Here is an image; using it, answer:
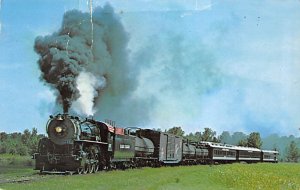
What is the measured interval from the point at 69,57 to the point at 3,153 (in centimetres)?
518

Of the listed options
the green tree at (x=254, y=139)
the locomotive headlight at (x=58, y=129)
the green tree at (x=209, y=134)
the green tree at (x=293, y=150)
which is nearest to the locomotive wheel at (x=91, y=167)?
the locomotive headlight at (x=58, y=129)

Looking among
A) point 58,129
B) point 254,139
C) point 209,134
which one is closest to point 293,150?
point 254,139

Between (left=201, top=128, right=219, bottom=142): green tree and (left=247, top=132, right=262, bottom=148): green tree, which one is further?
(left=201, top=128, right=219, bottom=142): green tree

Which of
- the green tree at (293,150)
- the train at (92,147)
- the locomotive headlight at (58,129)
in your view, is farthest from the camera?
the locomotive headlight at (58,129)

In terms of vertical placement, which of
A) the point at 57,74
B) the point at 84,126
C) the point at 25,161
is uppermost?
the point at 57,74

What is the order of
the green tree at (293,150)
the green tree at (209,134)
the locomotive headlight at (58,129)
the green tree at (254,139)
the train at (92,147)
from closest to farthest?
1. the green tree at (254,139)
2. the green tree at (293,150)
3. the green tree at (209,134)
4. the train at (92,147)
5. the locomotive headlight at (58,129)

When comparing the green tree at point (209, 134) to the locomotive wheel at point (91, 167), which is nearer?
the green tree at point (209, 134)

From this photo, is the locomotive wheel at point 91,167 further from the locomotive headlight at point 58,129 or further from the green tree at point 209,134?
the green tree at point 209,134

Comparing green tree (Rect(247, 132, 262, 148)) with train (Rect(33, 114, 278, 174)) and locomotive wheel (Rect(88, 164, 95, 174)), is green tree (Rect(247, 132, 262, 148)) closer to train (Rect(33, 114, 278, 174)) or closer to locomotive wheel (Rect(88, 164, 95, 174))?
train (Rect(33, 114, 278, 174))

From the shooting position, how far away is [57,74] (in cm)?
990

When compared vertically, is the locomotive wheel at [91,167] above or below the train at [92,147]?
below

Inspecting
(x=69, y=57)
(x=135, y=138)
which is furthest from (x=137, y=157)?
(x=69, y=57)

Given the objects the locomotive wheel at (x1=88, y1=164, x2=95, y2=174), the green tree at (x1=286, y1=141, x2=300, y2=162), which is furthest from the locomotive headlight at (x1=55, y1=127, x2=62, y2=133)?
the green tree at (x1=286, y1=141, x2=300, y2=162)

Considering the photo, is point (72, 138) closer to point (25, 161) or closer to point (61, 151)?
point (61, 151)
